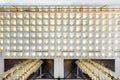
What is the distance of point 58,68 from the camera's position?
1379 cm

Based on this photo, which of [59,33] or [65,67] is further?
[65,67]

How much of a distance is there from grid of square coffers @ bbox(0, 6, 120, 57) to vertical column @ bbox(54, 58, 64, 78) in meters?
0.39

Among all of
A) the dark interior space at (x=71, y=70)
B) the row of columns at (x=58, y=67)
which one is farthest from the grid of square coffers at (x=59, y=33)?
the dark interior space at (x=71, y=70)

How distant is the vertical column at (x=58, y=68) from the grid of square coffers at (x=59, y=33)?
39 cm

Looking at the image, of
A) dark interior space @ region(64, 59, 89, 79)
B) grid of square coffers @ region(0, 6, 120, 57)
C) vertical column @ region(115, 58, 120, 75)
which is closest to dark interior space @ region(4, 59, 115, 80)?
dark interior space @ region(64, 59, 89, 79)

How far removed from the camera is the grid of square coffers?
44.0 feet

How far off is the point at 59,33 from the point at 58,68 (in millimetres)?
1935

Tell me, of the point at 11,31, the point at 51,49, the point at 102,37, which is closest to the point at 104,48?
the point at 102,37

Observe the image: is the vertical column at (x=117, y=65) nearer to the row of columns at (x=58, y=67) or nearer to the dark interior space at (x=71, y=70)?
the row of columns at (x=58, y=67)

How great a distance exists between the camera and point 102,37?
45.1 feet

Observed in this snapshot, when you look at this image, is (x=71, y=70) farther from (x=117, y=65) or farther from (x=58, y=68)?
(x=117, y=65)

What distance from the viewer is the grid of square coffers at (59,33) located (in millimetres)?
13406

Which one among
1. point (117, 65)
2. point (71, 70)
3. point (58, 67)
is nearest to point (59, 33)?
point (58, 67)

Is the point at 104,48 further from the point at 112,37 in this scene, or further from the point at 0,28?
the point at 0,28
